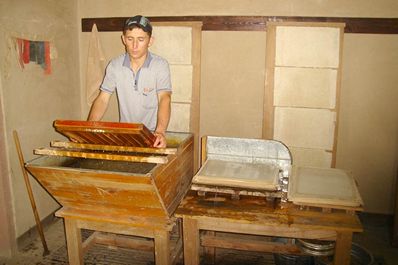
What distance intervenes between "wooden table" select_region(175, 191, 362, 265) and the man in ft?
3.41

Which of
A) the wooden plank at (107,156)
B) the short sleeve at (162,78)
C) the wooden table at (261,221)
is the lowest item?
the wooden table at (261,221)

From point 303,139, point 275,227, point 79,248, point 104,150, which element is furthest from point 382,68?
point 79,248

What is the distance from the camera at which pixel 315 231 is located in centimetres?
254

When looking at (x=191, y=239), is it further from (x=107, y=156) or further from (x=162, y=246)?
(x=107, y=156)

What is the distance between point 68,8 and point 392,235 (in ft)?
18.3

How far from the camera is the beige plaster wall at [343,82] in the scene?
14.1ft

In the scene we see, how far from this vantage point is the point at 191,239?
2740 millimetres

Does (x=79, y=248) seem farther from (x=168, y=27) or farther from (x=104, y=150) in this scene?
(x=168, y=27)

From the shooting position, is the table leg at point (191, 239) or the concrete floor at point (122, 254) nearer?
the table leg at point (191, 239)

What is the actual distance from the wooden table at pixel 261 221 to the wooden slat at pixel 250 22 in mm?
2690

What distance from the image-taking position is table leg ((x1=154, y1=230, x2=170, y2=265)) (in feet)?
9.36

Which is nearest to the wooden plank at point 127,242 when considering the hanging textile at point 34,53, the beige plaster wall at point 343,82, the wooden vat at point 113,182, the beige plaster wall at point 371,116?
the wooden vat at point 113,182

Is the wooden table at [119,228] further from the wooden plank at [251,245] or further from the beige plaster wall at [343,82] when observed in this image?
the beige plaster wall at [343,82]

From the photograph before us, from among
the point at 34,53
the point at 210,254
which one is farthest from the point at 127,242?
the point at 34,53
